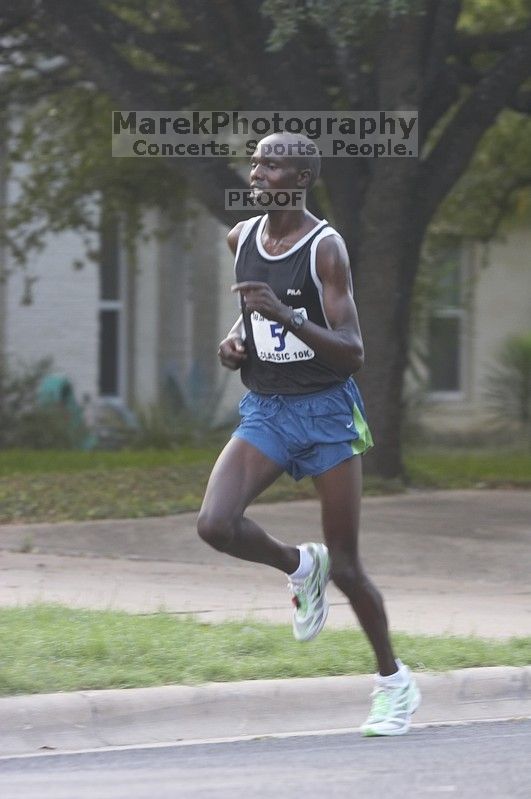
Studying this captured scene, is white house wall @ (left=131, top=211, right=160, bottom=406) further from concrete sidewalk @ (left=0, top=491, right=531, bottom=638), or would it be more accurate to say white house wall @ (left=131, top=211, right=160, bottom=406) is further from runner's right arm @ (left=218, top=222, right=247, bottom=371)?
runner's right arm @ (left=218, top=222, right=247, bottom=371)

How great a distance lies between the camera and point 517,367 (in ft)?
64.6

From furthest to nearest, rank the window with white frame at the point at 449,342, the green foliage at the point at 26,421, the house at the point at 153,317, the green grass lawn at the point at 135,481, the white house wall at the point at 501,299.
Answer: the white house wall at the point at 501,299, the window with white frame at the point at 449,342, the house at the point at 153,317, the green foliage at the point at 26,421, the green grass lawn at the point at 135,481

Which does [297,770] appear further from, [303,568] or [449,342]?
[449,342]

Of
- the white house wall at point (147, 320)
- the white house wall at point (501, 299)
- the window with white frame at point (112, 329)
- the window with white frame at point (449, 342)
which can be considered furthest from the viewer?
the white house wall at point (501, 299)

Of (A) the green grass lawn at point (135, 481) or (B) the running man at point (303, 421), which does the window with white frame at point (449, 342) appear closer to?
(A) the green grass lawn at point (135, 481)

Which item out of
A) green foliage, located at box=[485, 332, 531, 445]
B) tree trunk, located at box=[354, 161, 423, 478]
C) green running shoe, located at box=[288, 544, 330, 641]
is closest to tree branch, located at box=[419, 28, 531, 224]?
tree trunk, located at box=[354, 161, 423, 478]

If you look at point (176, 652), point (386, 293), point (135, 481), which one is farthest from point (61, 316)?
point (176, 652)

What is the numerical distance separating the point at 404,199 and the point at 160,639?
5965 millimetres

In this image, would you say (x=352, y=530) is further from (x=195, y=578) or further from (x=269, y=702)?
(x=195, y=578)

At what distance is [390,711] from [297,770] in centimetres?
57

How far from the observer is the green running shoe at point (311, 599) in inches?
217

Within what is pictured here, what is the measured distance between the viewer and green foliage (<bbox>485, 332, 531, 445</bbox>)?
19656mm

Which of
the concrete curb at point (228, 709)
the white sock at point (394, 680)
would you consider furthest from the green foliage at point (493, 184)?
the white sock at point (394, 680)

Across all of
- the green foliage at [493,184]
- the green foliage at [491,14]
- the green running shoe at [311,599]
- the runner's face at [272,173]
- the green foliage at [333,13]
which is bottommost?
the green running shoe at [311,599]
